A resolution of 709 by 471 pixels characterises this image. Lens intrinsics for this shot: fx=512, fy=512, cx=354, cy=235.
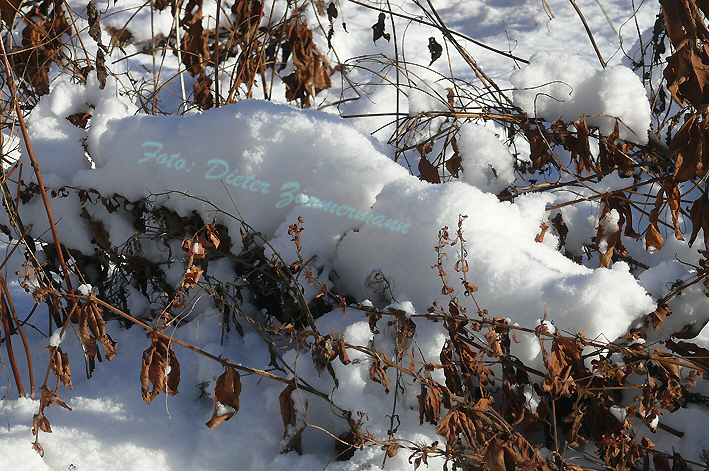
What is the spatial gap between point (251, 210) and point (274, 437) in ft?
1.76

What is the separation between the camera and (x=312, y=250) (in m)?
1.25

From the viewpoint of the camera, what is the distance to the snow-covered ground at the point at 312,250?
41.9 inches

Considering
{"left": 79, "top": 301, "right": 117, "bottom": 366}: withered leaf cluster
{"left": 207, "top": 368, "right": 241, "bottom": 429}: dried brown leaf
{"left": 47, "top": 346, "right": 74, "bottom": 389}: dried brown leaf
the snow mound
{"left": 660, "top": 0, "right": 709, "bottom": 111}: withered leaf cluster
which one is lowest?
{"left": 47, "top": 346, "right": 74, "bottom": 389}: dried brown leaf

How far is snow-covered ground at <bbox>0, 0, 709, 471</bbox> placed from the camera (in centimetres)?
107

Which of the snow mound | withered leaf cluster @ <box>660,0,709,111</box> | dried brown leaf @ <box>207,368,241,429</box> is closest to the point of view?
withered leaf cluster @ <box>660,0,709,111</box>

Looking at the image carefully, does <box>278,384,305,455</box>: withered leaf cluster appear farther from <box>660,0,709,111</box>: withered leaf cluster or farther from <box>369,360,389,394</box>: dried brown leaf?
<box>660,0,709,111</box>: withered leaf cluster

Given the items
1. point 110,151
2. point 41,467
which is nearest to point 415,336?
point 41,467

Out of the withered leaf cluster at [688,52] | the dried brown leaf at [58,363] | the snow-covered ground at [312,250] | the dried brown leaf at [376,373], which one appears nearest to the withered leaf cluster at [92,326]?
the dried brown leaf at [58,363]

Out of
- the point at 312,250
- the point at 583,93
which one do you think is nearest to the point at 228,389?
the point at 312,250

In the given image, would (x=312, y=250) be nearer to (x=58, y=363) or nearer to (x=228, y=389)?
(x=228, y=389)

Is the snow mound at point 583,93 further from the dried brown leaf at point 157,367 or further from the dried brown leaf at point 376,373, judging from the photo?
the dried brown leaf at point 157,367

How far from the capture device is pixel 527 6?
455 centimetres

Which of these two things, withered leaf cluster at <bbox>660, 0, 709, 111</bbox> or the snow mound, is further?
the snow mound

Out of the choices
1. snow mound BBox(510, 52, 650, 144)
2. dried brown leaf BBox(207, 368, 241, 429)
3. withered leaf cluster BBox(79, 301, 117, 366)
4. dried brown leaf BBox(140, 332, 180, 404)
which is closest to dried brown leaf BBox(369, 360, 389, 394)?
dried brown leaf BBox(207, 368, 241, 429)
